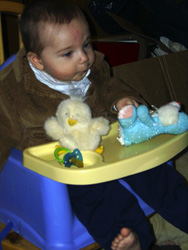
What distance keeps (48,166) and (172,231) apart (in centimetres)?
49

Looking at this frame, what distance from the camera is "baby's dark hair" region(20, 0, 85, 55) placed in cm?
56

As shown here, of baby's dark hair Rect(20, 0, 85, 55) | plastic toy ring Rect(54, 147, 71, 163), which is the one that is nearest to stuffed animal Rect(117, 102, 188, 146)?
plastic toy ring Rect(54, 147, 71, 163)

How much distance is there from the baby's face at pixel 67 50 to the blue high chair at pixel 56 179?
15cm

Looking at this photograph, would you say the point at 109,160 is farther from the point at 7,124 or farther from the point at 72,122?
the point at 7,124

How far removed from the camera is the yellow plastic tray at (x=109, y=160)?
1.47ft

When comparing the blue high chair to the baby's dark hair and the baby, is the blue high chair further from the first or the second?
→ the baby's dark hair

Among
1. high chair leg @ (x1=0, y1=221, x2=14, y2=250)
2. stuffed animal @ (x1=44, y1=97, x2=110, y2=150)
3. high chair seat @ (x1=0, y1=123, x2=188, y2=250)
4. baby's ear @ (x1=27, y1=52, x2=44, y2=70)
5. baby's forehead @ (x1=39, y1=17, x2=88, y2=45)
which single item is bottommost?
high chair leg @ (x1=0, y1=221, x2=14, y2=250)

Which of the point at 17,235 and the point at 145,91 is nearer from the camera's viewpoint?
the point at 17,235

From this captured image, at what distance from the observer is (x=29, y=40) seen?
1.97 feet

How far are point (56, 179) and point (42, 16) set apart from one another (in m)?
0.33

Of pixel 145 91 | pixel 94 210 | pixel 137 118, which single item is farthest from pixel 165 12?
pixel 94 210

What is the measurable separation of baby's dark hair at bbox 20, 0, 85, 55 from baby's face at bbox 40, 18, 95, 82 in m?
0.01

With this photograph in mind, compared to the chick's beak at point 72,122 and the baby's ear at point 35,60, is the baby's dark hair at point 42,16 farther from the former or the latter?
the chick's beak at point 72,122

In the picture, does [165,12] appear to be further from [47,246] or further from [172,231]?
[47,246]
